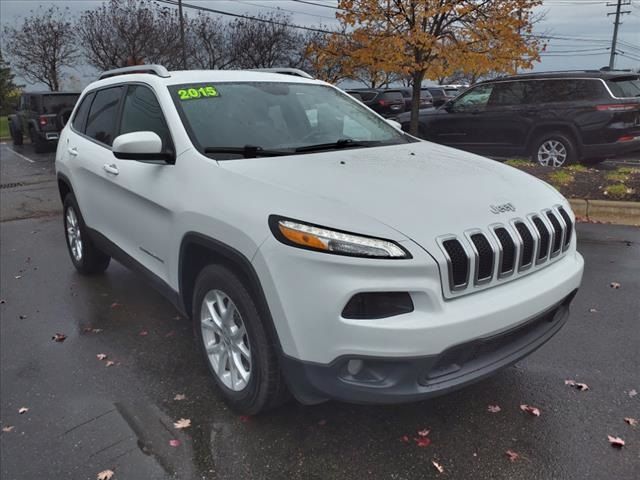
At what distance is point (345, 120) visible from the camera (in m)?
3.90

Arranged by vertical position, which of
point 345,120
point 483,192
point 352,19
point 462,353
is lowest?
point 462,353

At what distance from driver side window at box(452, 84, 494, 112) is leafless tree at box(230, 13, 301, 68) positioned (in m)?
21.9

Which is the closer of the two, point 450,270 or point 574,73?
point 450,270

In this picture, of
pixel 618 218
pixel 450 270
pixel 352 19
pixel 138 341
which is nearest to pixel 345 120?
pixel 450 270

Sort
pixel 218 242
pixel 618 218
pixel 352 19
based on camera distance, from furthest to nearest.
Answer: pixel 352 19
pixel 618 218
pixel 218 242

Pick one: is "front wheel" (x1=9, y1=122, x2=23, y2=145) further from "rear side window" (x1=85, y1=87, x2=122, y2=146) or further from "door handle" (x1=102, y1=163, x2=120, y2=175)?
"door handle" (x1=102, y1=163, x2=120, y2=175)

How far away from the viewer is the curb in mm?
6754

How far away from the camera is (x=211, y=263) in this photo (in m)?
2.95

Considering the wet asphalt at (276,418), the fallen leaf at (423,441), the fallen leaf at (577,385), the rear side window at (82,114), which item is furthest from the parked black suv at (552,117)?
the fallen leaf at (423,441)

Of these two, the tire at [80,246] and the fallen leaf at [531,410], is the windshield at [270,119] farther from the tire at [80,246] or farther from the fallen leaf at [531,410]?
the tire at [80,246]

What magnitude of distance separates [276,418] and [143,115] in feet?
7.17

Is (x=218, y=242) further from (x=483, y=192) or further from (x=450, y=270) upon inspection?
(x=483, y=192)

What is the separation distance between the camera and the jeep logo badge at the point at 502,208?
260 centimetres

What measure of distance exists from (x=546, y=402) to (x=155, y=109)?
292 centimetres
